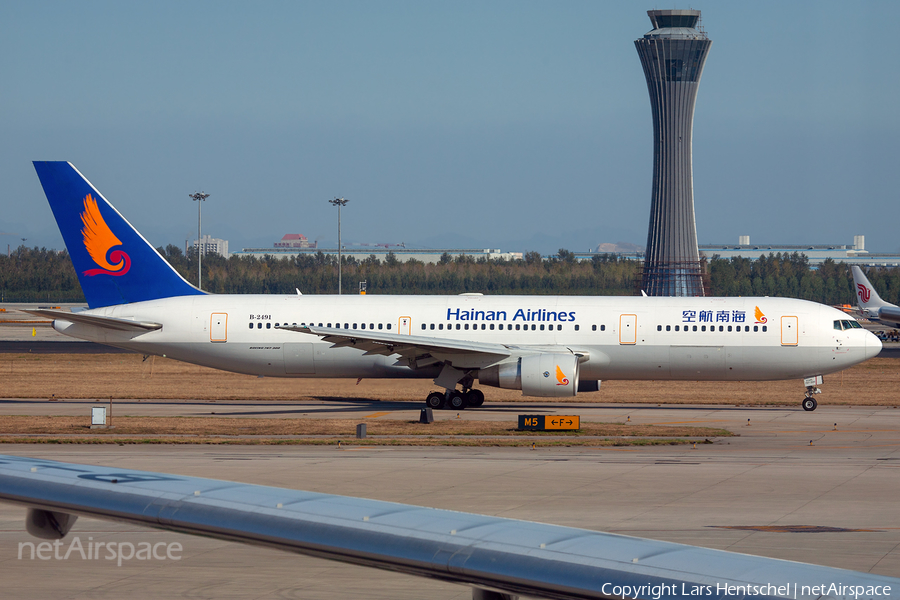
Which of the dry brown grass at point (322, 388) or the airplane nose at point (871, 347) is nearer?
the airplane nose at point (871, 347)

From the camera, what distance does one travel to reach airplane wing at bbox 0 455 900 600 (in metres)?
4.42

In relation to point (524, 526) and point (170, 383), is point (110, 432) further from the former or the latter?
point (524, 526)

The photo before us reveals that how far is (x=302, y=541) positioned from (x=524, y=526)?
50.5 inches

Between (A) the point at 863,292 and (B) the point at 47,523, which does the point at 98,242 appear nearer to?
(B) the point at 47,523

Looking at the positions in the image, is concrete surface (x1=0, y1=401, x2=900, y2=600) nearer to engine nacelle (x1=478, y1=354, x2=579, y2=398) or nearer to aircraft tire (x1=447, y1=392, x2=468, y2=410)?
engine nacelle (x1=478, y1=354, x2=579, y2=398)

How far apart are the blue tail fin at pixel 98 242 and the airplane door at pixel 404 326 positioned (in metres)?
9.39

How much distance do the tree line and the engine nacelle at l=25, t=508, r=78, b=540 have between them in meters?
115

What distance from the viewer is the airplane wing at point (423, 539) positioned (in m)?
4.42

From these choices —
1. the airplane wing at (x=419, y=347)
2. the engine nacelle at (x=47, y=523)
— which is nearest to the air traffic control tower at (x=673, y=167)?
the airplane wing at (x=419, y=347)

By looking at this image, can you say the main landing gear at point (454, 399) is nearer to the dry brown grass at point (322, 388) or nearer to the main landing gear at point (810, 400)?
the dry brown grass at point (322, 388)

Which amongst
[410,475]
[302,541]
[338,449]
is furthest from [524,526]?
[338,449]

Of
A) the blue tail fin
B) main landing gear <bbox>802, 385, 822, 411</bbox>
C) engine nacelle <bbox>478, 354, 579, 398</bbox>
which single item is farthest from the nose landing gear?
the blue tail fin

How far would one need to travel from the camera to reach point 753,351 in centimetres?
3394

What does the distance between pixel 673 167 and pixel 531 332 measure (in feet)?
416
